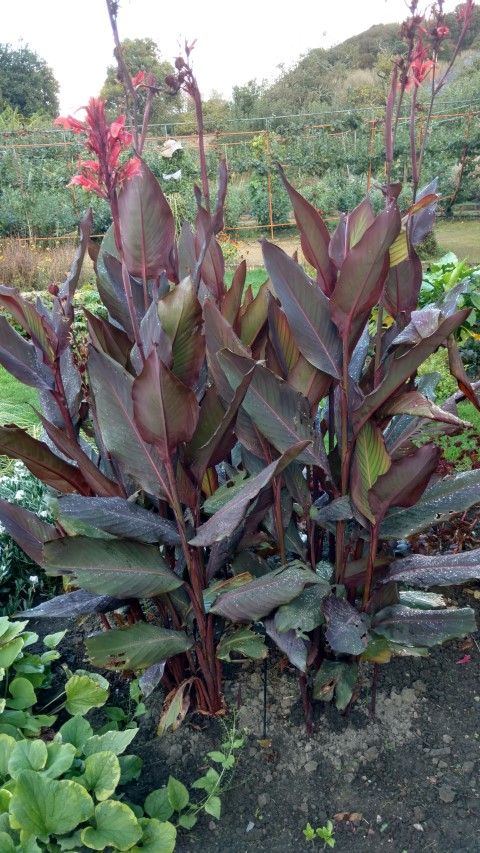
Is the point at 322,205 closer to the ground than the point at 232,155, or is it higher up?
closer to the ground

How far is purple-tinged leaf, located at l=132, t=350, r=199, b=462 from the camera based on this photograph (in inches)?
45.3

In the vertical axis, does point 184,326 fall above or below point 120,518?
above

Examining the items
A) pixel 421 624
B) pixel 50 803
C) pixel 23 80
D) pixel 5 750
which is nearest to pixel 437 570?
pixel 421 624

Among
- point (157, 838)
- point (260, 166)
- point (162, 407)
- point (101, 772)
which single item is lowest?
point (157, 838)

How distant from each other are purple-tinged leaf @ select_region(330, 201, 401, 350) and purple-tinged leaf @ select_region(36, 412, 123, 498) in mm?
661

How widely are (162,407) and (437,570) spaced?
2.50 ft

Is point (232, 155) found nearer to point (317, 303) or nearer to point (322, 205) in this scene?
point (322, 205)

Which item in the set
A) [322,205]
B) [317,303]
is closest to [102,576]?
[317,303]

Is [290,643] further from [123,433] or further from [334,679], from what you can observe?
[123,433]

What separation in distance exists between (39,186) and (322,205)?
622 centimetres

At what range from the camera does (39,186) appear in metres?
13.8

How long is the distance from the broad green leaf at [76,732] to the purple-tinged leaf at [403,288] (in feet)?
4.23

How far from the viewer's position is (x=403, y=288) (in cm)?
159

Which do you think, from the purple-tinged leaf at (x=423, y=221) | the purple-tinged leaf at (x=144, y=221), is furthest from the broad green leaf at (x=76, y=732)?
the purple-tinged leaf at (x=423, y=221)
